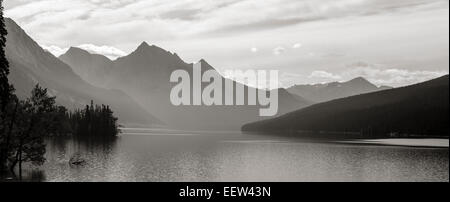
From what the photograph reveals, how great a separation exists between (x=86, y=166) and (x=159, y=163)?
770 inches

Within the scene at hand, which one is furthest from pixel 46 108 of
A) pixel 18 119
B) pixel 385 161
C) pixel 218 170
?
pixel 385 161

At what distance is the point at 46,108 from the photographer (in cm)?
8656

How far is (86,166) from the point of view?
11044cm

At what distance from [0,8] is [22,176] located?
3683 centimetres

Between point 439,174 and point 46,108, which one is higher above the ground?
point 46,108

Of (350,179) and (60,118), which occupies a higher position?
(60,118)

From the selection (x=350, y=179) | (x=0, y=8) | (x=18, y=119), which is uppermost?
(x=0, y=8)
